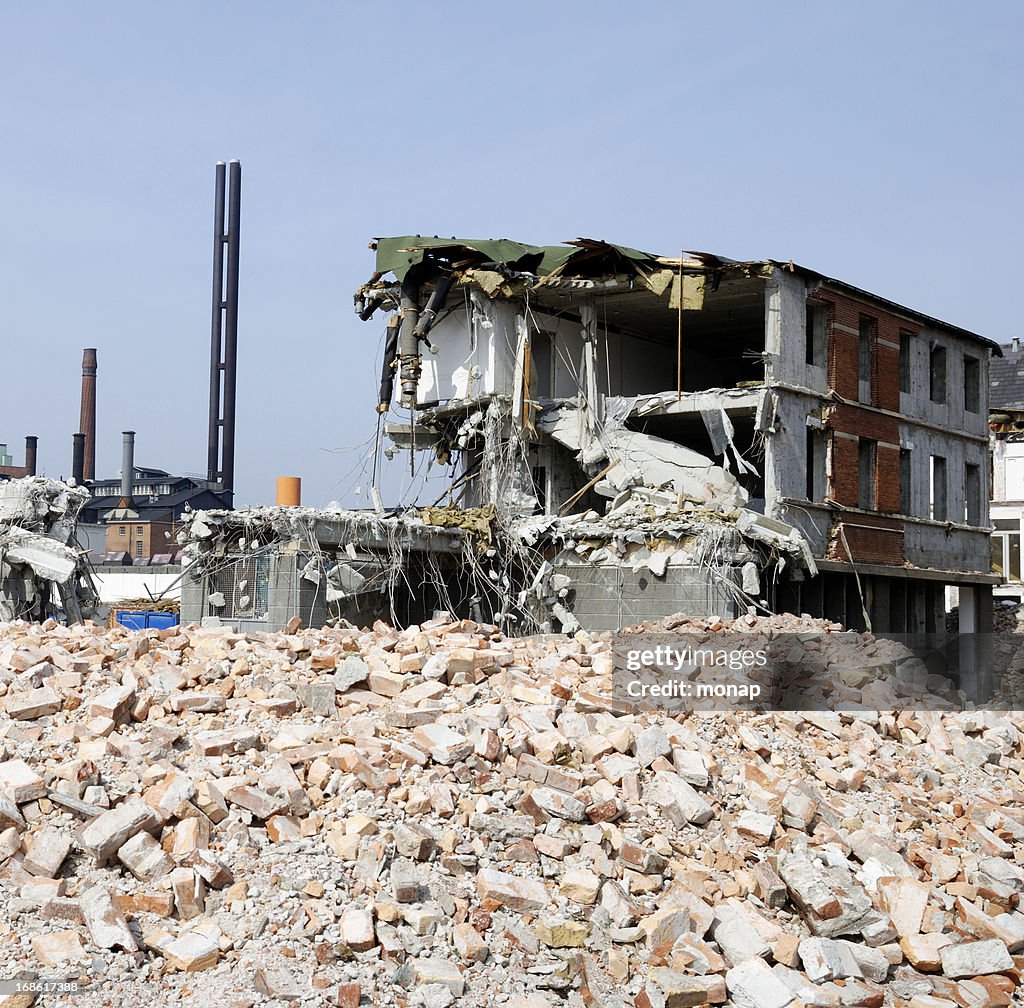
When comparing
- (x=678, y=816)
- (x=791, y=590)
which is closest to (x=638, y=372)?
(x=791, y=590)

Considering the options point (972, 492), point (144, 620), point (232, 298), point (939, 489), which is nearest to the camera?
point (144, 620)

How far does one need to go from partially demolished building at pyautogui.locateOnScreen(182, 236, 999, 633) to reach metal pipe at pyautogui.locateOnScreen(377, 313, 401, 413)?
0.07m

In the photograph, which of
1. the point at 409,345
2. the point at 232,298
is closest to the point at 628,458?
the point at 409,345

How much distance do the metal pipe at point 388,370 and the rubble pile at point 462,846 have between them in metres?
14.4

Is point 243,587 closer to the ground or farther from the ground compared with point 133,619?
farther from the ground

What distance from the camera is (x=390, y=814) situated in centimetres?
747

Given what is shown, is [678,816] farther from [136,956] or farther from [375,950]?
[136,956]

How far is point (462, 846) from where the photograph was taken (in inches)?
287

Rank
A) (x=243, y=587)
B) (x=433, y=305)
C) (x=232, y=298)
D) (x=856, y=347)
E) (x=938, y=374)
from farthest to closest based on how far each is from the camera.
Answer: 1. (x=232, y=298)
2. (x=938, y=374)
3. (x=856, y=347)
4. (x=433, y=305)
5. (x=243, y=587)

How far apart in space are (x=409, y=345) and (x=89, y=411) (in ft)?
112

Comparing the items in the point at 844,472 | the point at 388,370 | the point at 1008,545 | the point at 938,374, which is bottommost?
the point at 1008,545

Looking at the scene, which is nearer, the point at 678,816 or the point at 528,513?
the point at 678,816

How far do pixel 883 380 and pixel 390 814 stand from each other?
20.0 meters

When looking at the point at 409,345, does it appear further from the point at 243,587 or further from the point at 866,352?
the point at 866,352
